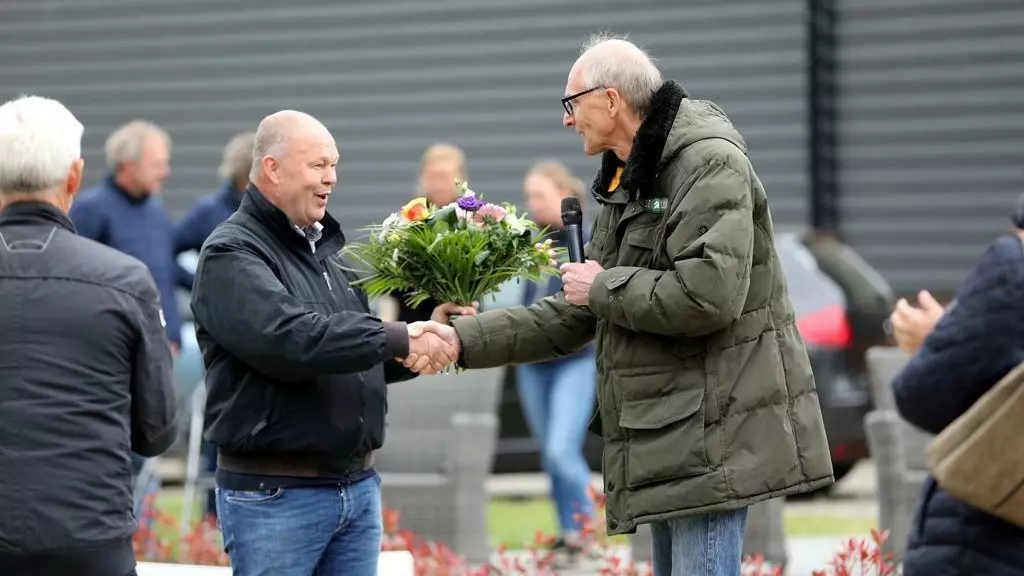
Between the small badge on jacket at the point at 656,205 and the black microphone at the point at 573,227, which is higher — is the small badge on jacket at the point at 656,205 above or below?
above

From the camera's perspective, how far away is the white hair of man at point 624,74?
4914 mm

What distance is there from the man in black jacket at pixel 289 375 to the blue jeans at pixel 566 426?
4.43 metres

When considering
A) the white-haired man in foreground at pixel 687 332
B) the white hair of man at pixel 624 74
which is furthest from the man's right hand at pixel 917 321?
the white hair of man at pixel 624 74

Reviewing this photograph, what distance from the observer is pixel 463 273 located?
543 cm

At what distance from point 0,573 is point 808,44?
1212 centimetres

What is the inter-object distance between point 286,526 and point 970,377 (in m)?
2.03

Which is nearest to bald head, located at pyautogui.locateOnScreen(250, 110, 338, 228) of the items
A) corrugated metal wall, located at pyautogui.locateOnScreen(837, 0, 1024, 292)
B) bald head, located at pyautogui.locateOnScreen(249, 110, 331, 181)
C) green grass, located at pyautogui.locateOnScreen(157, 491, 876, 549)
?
bald head, located at pyautogui.locateOnScreen(249, 110, 331, 181)

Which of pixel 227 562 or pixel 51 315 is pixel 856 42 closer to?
pixel 227 562

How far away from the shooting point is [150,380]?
14.5 ft

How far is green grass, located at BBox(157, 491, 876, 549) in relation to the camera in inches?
403

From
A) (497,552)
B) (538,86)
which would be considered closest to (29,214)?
(497,552)

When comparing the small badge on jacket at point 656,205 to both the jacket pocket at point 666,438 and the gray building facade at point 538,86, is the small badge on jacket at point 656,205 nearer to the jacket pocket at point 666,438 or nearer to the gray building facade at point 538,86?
the jacket pocket at point 666,438

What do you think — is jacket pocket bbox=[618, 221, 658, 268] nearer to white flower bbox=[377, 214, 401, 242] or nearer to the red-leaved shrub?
white flower bbox=[377, 214, 401, 242]

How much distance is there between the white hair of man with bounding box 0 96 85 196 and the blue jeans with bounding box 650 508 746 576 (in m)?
2.04
